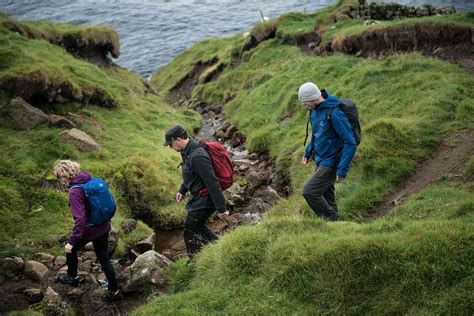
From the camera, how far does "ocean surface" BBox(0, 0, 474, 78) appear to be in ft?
188

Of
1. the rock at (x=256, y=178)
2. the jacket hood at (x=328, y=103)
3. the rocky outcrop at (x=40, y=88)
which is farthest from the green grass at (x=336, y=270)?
the rocky outcrop at (x=40, y=88)

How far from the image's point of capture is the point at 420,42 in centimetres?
2266

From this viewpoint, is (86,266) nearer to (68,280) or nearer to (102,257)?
(68,280)

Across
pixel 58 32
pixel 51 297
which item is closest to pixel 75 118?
pixel 51 297

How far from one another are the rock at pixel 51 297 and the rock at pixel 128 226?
12.2 feet

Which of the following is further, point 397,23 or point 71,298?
point 397,23

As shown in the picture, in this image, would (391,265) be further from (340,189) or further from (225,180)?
(340,189)

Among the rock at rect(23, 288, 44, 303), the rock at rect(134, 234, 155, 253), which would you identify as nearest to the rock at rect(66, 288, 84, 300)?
the rock at rect(23, 288, 44, 303)

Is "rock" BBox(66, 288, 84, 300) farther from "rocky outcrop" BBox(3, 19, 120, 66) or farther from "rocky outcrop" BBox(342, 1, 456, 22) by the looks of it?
"rocky outcrop" BBox(342, 1, 456, 22)

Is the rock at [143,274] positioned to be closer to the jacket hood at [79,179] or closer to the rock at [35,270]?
the rock at [35,270]

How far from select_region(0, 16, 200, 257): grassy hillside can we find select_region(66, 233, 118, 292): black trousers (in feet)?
6.18

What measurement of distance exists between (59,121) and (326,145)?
12437 millimetres

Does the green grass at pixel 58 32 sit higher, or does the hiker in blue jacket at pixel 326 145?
the green grass at pixel 58 32

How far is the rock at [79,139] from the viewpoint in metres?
17.3
